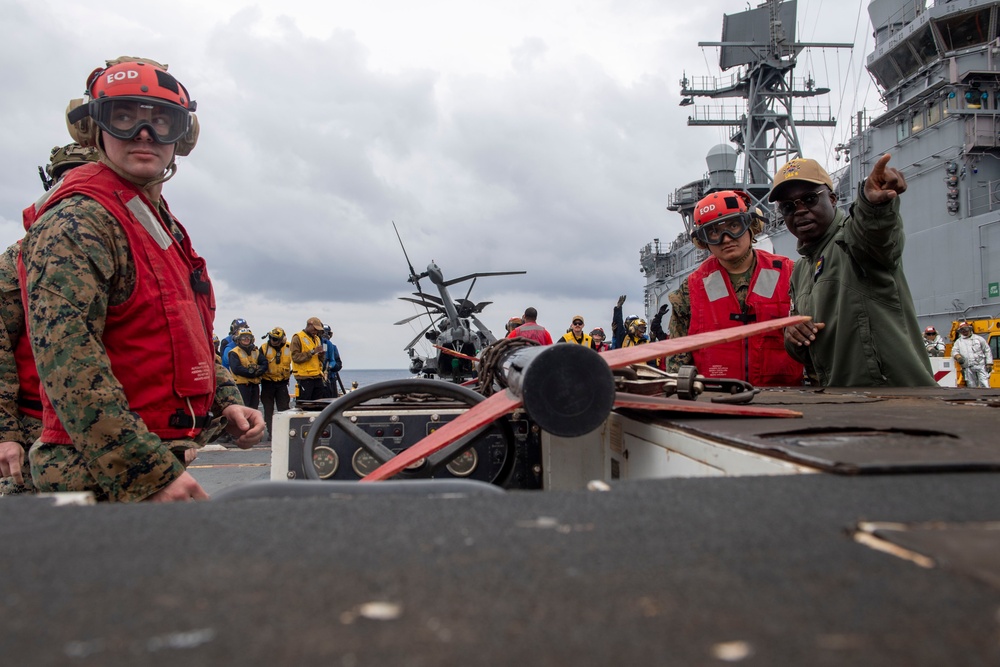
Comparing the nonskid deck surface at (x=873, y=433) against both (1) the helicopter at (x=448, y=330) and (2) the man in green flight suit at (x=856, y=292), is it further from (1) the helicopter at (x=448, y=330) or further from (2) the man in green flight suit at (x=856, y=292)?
(1) the helicopter at (x=448, y=330)

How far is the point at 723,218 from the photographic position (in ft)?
11.7

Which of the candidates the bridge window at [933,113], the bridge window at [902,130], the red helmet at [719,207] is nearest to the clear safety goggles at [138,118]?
the red helmet at [719,207]

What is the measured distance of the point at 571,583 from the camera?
597 mm

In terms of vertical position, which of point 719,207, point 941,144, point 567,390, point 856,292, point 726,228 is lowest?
point 567,390

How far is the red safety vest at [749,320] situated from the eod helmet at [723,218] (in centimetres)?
21

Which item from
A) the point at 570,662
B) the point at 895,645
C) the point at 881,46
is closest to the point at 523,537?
the point at 570,662

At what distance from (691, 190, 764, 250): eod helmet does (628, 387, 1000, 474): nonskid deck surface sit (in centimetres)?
162

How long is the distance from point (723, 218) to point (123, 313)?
2919mm

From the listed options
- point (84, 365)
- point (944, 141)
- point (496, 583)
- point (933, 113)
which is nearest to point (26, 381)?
point (84, 365)

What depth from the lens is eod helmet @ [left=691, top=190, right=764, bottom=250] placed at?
11.7 ft

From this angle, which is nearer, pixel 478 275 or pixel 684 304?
pixel 684 304

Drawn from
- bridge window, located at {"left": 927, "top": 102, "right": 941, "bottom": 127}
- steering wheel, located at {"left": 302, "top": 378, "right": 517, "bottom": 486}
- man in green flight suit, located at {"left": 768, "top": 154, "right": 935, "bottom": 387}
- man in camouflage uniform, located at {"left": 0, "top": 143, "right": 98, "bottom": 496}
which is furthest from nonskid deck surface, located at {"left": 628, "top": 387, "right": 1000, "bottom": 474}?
bridge window, located at {"left": 927, "top": 102, "right": 941, "bottom": 127}

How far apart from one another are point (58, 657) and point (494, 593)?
33 centimetres

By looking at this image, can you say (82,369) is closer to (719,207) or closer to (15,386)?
(15,386)
